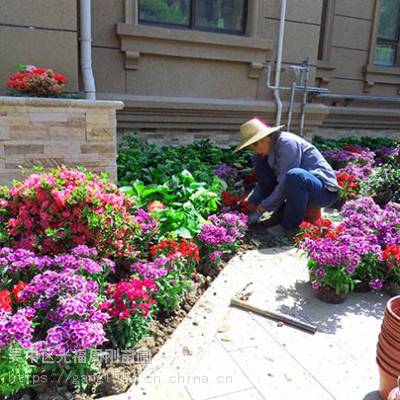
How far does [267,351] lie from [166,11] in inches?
197

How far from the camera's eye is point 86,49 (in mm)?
4895

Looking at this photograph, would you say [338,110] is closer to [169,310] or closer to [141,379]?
[169,310]

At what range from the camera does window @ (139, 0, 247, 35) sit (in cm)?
591

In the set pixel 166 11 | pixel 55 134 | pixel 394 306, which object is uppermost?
pixel 166 11

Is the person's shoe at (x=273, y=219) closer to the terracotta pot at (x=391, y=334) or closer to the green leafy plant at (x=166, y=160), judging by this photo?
the green leafy plant at (x=166, y=160)

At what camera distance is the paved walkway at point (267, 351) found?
2.18 meters

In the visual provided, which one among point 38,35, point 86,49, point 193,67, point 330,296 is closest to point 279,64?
point 193,67

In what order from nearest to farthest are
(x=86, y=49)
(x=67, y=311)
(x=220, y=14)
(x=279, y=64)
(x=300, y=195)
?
(x=67, y=311)
(x=300, y=195)
(x=86, y=49)
(x=220, y=14)
(x=279, y=64)

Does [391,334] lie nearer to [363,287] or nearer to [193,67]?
[363,287]

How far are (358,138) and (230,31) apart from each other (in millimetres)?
3363

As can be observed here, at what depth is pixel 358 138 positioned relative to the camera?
27.0 feet

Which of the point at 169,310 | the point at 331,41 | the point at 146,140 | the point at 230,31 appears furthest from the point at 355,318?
the point at 331,41

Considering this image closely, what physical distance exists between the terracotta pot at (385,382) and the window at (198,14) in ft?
17.1

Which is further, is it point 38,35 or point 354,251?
point 38,35
